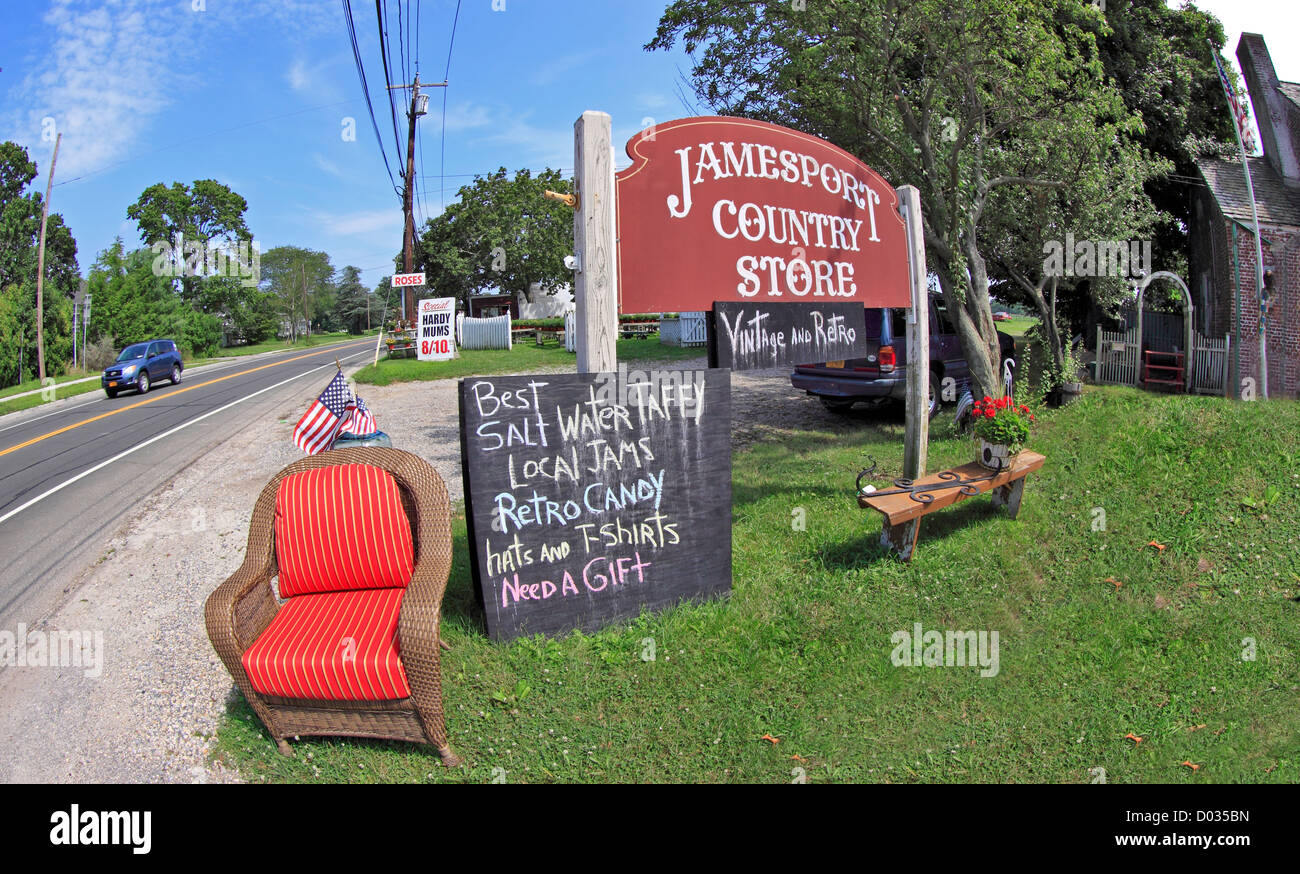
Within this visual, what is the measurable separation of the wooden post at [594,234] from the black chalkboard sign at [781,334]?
0.78m

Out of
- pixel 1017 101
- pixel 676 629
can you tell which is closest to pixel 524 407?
pixel 676 629

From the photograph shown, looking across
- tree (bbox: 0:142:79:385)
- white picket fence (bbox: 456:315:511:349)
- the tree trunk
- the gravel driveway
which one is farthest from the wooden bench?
tree (bbox: 0:142:79:385)

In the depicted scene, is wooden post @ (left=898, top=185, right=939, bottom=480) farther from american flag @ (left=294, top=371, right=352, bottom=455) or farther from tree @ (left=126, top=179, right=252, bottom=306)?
tree @ (left=126, top=179, right=252, bottom=306)

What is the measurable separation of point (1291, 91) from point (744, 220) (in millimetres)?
19097

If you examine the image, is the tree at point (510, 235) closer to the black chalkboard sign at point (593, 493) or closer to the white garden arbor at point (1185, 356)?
the white garden arbor at point (1185, 356)


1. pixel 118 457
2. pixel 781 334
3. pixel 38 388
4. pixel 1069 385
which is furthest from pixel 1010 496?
pixel 38 388

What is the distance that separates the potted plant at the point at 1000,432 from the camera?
230 inches

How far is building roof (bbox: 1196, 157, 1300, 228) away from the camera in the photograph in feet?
48.0

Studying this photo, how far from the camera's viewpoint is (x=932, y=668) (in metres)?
4.31

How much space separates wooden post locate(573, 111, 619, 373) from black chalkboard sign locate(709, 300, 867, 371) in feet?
2.56

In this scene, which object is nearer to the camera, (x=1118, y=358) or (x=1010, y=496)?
(x=1010, y=496)

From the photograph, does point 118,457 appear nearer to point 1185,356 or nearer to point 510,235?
point 1185,356
